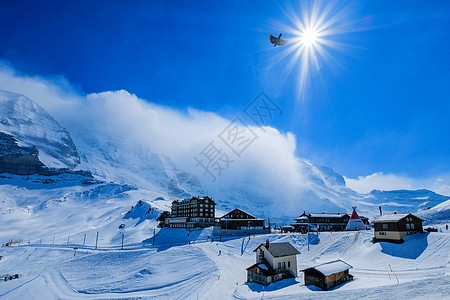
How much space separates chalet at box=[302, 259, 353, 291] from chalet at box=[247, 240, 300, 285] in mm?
4859

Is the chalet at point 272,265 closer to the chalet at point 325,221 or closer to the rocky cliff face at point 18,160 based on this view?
the chalet at point 325,221

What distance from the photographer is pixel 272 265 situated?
3666cm

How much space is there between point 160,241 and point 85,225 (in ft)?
158

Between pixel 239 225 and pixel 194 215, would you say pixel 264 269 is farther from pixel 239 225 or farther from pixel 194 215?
pixel 194 215

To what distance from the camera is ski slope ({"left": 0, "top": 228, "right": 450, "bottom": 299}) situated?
28.7 meters

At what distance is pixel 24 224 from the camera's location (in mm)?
104000

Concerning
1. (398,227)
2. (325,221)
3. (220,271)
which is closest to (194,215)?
(325,221)

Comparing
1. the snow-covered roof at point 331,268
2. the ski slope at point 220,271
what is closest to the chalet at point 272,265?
the ski slope at point 220,271

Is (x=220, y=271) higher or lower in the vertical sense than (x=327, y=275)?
lower

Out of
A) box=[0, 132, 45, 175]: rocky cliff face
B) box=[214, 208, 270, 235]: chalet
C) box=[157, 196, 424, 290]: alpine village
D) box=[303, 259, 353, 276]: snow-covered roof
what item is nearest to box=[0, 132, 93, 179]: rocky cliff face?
box=[0, 132, 45, 175]: rocky cliff face

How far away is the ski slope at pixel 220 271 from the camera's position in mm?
28719

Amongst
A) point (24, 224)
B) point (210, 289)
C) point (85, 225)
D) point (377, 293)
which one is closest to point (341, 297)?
point (377, 293)

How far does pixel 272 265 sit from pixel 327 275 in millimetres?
8799

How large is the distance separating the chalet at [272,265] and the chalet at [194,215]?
44.1 meters
